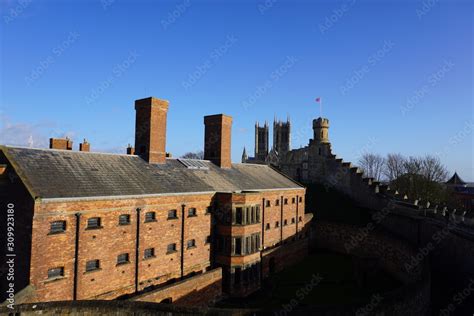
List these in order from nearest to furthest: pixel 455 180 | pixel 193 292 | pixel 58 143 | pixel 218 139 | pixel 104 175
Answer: pixel 104 175 < pixel 193 292 < pixel 58 143 < pixel 218 139 < pixel 455 180

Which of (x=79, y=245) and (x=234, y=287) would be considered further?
(x=234, y=287)

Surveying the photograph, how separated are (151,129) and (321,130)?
4093 centimetres

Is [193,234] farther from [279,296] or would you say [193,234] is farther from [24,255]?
[24,255]

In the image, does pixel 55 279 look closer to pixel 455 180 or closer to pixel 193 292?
pixel 193 292

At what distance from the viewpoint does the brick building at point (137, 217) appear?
1562 cm

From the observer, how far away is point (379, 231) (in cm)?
3250

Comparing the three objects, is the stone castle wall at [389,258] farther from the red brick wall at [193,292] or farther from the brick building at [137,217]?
the red brick wall at [193,292]

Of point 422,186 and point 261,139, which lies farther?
point 261,139

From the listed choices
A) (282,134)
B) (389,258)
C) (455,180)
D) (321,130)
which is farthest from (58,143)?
(455,180)

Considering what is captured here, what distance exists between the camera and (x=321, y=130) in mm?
58562

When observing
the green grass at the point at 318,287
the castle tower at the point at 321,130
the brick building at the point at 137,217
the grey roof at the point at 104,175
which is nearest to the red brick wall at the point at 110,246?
the brick building at the point at 137,217

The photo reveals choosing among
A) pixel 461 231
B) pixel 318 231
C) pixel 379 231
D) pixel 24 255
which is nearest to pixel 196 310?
pixel 24 255

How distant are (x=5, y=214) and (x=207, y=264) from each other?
1379 centimetres

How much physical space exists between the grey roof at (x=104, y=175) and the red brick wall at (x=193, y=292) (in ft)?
19.6
